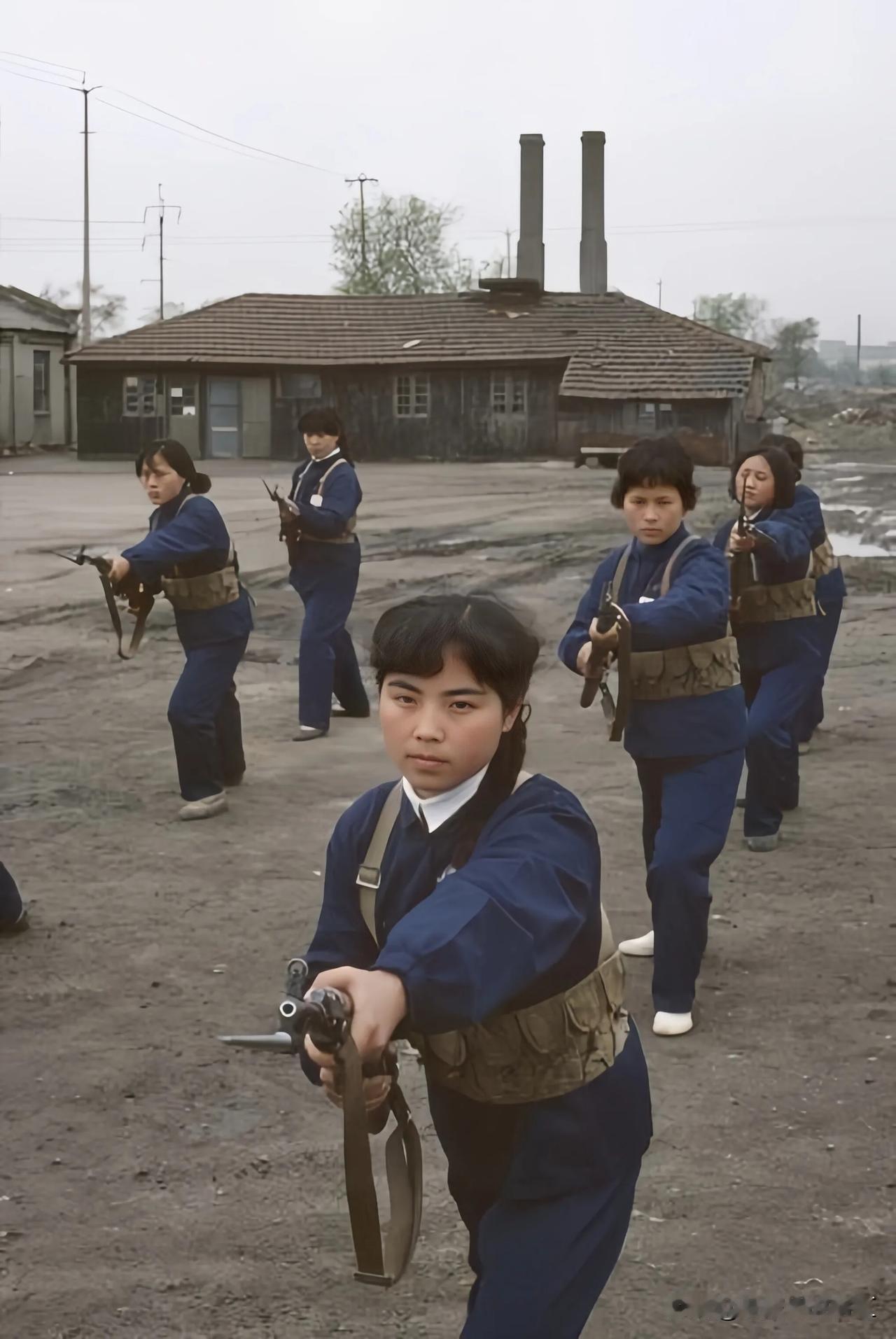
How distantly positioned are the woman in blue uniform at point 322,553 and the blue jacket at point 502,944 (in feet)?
24.0

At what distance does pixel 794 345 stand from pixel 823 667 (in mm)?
85517

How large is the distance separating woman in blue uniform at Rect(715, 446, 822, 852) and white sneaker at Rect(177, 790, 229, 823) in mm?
2547

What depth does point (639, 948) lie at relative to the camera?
20.0ft

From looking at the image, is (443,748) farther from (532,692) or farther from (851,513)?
(851,513)

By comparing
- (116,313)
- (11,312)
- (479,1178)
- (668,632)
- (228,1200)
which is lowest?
(228,1200)

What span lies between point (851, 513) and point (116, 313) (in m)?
69.0

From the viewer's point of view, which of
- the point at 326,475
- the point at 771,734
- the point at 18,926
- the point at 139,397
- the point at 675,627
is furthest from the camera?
the point at 139,397

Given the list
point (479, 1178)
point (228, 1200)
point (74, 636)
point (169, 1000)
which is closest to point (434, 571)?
point (74, 636)

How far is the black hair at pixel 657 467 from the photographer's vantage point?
189 inches

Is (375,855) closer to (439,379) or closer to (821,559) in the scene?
(821,559)

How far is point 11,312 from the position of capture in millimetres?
41594

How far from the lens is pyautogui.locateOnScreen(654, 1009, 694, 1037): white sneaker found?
17.1 feet

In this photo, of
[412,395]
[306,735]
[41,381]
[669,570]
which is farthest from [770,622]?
[41,381]

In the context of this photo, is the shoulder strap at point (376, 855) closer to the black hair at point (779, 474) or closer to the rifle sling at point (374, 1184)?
the rifle sling at point (374, 1184)
